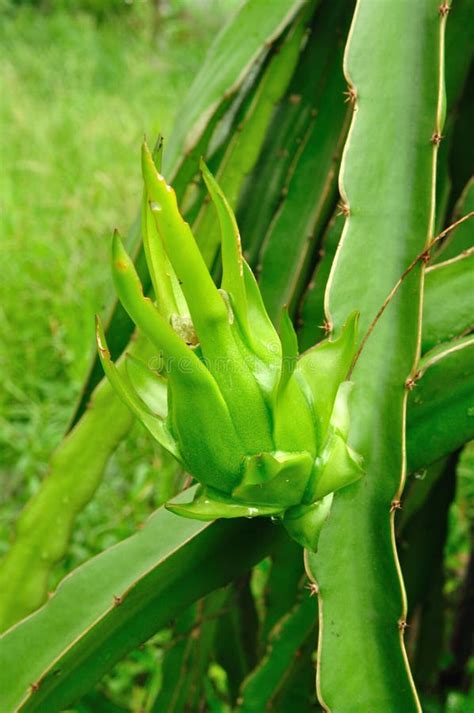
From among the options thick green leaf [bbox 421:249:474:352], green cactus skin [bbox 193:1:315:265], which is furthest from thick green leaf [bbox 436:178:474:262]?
green cactus skin [bbox 193:1:315:265]

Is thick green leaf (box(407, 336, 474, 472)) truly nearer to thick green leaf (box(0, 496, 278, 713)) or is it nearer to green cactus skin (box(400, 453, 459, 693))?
thick green leaf (box(0, 496, 278, 713))

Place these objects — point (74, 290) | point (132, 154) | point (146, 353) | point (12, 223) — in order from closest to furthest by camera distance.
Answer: point (146, 353), point (74, 290), point (12, 223), point (132, 154)

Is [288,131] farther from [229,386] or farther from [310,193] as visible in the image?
[229,386]

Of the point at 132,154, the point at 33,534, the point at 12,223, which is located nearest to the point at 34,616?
the point at 33,534

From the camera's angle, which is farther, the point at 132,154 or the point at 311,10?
the point at 132,154

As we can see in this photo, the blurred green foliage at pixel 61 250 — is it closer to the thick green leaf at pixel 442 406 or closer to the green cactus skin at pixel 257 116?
the green cactus skin at pixel 257 116

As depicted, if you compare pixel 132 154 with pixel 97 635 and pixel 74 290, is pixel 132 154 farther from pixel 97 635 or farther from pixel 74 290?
pixel 97 635
